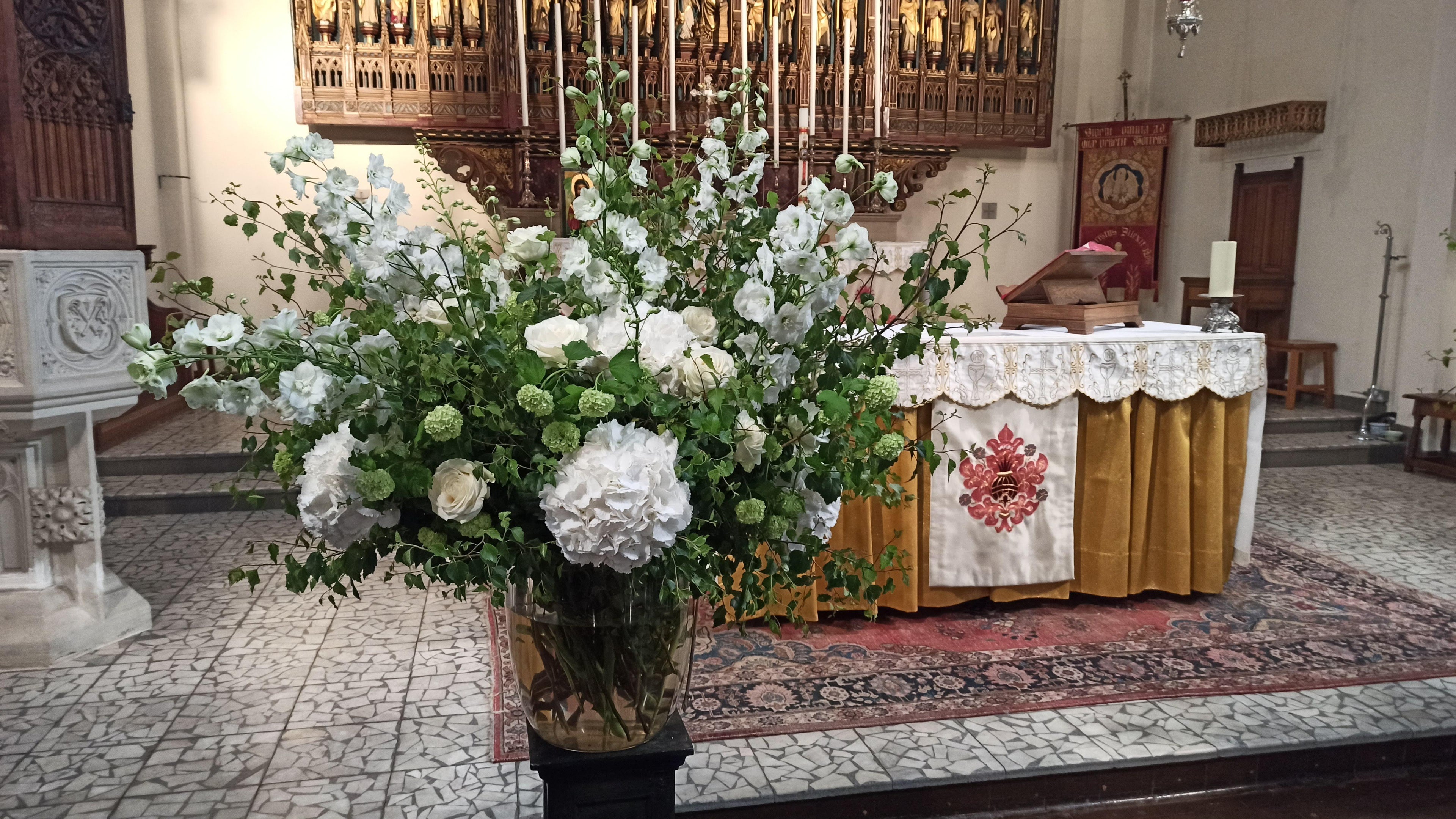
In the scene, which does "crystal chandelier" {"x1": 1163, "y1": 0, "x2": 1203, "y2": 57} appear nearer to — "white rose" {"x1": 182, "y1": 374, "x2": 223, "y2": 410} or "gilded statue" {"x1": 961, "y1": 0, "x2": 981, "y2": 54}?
"gilded statue" {"x1": 961, "y1": 0, "x2": 981, "y2": 54}

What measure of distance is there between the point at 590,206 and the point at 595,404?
9.4 inches

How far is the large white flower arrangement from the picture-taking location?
878mm

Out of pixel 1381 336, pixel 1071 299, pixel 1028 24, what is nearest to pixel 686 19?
pixel 1028 24

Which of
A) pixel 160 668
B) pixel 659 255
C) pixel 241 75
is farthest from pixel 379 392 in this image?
pixel 241 75

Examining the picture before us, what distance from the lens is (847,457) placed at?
105 cm

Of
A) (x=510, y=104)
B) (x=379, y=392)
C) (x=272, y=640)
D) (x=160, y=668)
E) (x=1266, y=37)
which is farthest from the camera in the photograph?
(x=1266, y=37)

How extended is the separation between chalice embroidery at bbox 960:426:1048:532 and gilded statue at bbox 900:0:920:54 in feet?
16.2

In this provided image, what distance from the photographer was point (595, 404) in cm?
87

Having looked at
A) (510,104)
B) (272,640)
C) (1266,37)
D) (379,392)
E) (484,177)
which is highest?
(1266,37)

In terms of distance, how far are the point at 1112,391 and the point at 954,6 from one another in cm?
507

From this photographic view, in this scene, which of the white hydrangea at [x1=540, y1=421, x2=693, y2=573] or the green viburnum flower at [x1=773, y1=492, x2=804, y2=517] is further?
the green viburnum flower at [x1=773, y1=492, x2=804, y2=517]

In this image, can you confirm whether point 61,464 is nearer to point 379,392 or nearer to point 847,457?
point 379,392

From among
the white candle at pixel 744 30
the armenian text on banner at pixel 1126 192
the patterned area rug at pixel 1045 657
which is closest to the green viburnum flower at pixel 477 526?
the patterned area rug at pixel 1045 657

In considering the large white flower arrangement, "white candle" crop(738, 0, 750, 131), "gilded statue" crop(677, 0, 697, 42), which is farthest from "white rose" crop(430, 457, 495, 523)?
"gilded statue" crop(677, 0, 697, 42)
